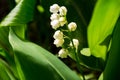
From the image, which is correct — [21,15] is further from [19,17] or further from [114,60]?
[114,60]

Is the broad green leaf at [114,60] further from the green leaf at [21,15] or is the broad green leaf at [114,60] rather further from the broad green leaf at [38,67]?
the green leaf at [21,15]

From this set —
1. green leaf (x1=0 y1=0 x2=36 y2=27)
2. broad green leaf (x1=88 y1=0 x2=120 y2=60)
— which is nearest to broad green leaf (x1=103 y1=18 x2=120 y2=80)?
broad green leaf (x1=88 y1=0 x2=120 y2=60)

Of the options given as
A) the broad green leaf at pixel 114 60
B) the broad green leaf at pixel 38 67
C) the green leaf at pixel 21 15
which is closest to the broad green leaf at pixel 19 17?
the green leaf at pixel 21 15

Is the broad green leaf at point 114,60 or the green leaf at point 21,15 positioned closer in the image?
the broad green leaf at point 114,60

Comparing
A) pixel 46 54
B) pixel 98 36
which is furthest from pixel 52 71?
pixel 98 36

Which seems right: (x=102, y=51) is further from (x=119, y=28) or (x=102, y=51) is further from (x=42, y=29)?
(x=42, y=29)

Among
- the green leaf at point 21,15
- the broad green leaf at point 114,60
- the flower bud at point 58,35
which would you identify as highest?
the green leaf at point 21,15
